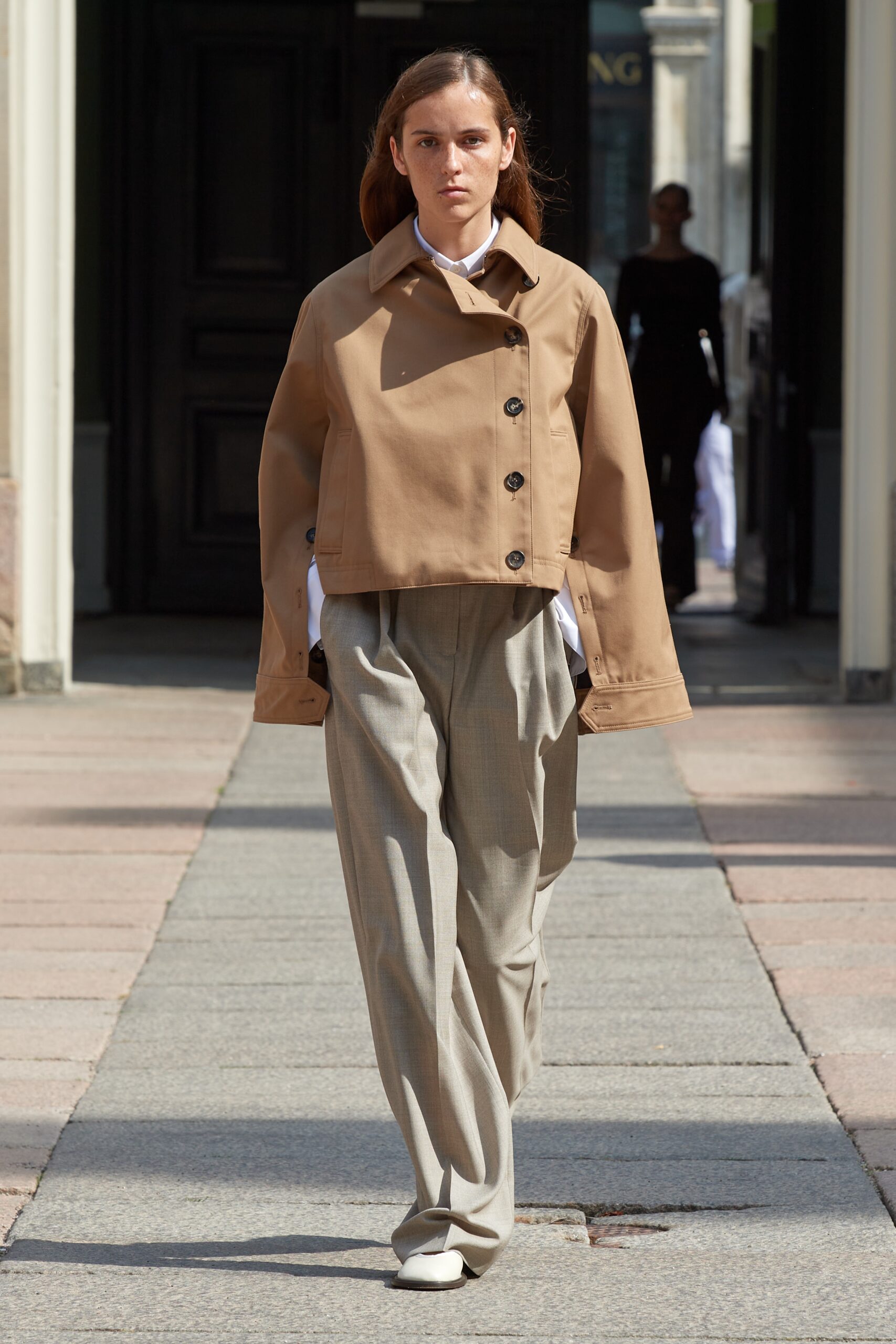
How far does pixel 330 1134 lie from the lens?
11.0 feet

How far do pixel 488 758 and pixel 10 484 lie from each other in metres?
5.03

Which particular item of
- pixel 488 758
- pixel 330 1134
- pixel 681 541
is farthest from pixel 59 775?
pixel 681 541

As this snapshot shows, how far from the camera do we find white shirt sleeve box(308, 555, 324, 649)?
2785mm

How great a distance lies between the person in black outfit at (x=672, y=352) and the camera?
9641 mm

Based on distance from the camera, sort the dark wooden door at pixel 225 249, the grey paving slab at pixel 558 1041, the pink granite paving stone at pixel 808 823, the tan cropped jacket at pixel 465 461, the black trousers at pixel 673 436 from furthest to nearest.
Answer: the dark wooden door at pixel 225 249
the black trousers at pixel 673 436
the pink granite paving stone at pixel 808 823
the grey paving slab at pixel 558 1041
the tan cropped jacket at pixel 465 461

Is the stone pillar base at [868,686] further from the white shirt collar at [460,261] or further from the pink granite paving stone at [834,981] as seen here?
the white shirt collar at [460,261]

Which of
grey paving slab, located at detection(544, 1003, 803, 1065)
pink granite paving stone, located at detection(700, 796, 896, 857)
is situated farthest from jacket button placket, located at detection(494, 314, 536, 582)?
pink granite paving stone, located at detection(700, 796, 896, 857)

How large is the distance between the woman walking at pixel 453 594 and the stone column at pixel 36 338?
4.81 metres

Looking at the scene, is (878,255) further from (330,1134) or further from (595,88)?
(595,88)

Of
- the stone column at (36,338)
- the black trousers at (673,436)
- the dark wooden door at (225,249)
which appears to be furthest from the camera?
the dark wooden door at (225,249)

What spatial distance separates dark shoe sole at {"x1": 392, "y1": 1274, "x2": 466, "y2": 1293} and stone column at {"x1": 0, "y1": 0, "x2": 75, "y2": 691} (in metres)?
5.10

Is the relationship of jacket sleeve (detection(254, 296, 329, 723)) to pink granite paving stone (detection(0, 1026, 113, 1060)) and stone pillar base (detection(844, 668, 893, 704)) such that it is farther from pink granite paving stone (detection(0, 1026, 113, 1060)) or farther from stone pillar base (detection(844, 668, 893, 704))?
stone pillar base (detection(844, 668, 893, 704))

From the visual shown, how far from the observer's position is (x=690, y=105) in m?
21.9

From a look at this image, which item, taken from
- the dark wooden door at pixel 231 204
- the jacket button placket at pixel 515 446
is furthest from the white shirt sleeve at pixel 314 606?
the dark wooden door at pixel 231 204
